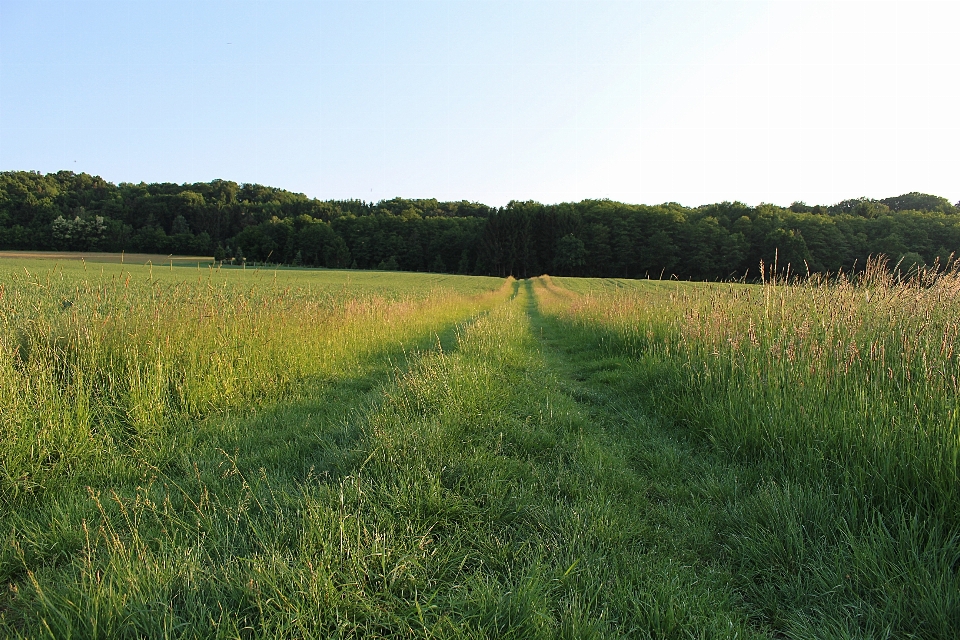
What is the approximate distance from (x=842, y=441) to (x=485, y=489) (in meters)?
2.67

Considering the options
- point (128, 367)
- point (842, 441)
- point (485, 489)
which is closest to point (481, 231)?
point (128, 367)

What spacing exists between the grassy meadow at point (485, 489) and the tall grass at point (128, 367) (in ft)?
0.11

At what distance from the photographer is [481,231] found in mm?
81188

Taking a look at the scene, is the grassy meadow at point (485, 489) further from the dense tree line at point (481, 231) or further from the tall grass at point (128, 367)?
the dense tree line at point (481, 231)

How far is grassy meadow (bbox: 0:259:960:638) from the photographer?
5.66ft

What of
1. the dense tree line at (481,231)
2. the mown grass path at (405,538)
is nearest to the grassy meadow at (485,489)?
the mown grass path at (405,538)

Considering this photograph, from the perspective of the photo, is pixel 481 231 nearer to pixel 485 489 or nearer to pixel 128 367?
pixel 128 367

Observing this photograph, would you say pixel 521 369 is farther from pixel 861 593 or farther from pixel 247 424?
pixel 861 593

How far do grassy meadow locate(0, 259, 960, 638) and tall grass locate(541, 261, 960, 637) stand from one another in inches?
0.8

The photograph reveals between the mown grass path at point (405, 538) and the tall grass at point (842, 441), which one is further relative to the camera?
the tall grass at point (842, 441)

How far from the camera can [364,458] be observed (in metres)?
2.88

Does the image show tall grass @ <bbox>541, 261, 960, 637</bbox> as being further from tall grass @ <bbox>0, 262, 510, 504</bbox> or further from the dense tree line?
the dense tree line

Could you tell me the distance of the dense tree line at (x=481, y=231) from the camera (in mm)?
56500

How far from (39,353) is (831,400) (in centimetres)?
738
